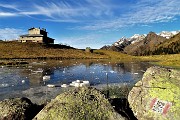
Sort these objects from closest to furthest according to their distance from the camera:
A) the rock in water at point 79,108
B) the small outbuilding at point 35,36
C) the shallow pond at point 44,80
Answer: the rock in water at point 79,108 < the shallow pond at point 44,80 < the small outbuilding at point 35,36

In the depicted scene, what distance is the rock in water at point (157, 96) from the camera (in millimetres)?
9109

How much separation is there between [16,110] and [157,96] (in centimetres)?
503

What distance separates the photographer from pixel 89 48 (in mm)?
166500

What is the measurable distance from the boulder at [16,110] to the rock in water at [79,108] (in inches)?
42.0

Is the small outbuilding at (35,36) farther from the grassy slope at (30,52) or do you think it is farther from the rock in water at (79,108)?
the rock in water at (79,108)

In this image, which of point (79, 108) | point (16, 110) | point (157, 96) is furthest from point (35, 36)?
point (79, 108)

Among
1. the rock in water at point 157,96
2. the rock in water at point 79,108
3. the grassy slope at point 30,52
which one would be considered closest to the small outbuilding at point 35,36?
the grassy slope at point 30,52

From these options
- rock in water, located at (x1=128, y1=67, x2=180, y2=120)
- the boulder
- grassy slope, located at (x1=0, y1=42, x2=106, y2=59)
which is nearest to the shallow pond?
rock in water, located at (x1=128, y1=67, x2=180, y2=120)

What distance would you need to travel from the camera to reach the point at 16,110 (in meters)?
9.72

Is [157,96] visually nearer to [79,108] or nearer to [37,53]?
[79,108]

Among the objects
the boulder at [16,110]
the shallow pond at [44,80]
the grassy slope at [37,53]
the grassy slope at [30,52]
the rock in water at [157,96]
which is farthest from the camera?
the grassy slope at [37,53]

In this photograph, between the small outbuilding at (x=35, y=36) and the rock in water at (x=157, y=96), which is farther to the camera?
the small outbuilding at (x=35, y=36)

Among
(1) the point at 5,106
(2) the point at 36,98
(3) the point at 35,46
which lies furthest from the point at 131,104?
(3) the point at 35,46

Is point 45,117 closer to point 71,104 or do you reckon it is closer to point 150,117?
point 71,104
